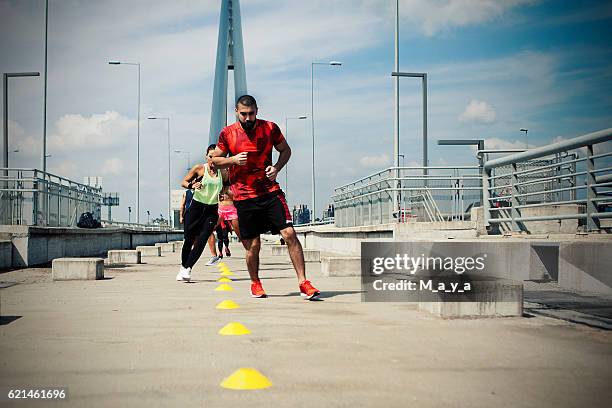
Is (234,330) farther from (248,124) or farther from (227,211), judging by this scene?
(227,211)

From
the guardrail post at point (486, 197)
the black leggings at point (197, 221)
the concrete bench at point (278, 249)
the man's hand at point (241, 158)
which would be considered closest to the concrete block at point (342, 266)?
the black leggings at point (197, 221)

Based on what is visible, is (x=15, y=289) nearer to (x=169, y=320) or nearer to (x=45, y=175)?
(x=169, y=320)

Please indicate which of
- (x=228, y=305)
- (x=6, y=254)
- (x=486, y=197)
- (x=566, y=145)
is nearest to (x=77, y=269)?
(x=6, y=254)

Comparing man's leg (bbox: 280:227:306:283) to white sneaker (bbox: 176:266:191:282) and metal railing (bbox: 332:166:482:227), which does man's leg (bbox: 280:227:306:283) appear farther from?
metal railing (bbox: 332:166:482:227)

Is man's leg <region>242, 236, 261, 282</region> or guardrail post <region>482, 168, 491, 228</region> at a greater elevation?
guardrail post <region>482, 168, 491, 228</region>

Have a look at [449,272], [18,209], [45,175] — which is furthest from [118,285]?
[45,175]

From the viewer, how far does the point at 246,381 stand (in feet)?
11.2

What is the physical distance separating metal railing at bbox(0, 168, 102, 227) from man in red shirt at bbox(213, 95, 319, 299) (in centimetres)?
1077

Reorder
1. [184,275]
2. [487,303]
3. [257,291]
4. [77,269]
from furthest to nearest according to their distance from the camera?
[77,269], [184,275], [257,291], [487,303]

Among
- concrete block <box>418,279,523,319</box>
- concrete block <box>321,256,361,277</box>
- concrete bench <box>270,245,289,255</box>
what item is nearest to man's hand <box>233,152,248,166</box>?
concrete block <box>418,279,523,319</box>

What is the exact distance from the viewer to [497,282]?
5891 millimetres

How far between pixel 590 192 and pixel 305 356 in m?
4.87

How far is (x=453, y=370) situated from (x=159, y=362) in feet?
5.53

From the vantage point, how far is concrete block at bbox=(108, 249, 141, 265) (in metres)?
16.5
